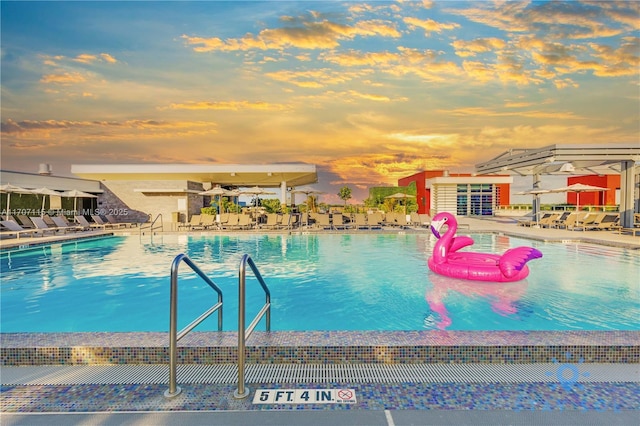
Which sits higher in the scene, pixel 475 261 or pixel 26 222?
pixel 26 222

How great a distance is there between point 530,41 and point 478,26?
2.28 m

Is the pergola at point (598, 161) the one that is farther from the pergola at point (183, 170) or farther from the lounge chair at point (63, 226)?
the lounge chair at point (63, 226)

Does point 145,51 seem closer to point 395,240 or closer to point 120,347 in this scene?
point 395,240

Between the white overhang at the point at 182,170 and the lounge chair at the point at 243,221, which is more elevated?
the white overhang at the point at 182,170

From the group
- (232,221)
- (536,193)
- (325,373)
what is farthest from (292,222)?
(325,373)

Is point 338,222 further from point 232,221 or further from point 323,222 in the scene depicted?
point 232,221

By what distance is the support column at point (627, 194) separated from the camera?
1477 cm

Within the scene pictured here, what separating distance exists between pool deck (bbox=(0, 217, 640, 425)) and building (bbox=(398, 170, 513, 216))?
1036 inches

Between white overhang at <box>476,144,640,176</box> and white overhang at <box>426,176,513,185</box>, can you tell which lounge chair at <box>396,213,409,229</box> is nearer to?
white overhang at <box>476,144,640,176</box>

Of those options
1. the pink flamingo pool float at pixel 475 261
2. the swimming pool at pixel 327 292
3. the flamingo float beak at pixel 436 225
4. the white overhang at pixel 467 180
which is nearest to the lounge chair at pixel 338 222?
the swimming pool at pixel 327 292

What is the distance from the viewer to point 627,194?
49.2ft

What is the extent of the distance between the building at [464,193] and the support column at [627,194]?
44.2ft

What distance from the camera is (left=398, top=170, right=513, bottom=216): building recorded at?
29344 millimetres

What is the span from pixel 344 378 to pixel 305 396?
38cm
